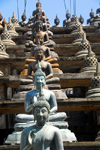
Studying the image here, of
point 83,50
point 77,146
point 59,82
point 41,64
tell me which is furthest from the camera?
point 83,50

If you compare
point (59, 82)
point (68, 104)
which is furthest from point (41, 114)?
point (59, 82)

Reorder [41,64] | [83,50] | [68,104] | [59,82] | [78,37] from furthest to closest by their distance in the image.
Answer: [78,37], [83,50], [59,82], [41,64], [68,104]

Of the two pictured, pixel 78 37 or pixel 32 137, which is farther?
pixel 78 37

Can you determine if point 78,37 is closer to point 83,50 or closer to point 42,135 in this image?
point 83,50

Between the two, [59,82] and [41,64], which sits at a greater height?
[41,64]

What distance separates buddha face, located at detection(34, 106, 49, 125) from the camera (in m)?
6.00

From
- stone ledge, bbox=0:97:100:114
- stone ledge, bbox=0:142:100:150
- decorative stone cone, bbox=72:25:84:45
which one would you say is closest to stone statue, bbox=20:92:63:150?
stone ledge, bbox=0:142:100:150

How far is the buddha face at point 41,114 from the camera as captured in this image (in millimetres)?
5999

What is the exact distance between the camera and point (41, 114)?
600 cm

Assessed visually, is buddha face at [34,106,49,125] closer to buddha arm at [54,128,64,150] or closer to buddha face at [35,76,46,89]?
buddha arm at [54,128,64,150]

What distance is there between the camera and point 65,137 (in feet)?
30.2

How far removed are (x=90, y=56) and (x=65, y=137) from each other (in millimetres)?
7337

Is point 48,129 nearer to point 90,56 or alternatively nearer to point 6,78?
point 6,78

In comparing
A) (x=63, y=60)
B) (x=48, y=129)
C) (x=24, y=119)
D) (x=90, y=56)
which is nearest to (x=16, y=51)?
(x=63, y=60)
